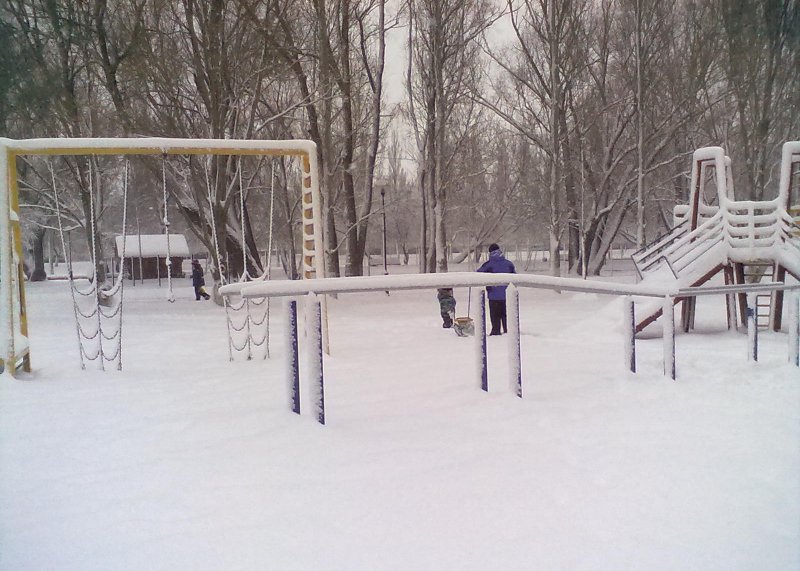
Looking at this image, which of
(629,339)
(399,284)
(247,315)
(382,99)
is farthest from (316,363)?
(382,99)

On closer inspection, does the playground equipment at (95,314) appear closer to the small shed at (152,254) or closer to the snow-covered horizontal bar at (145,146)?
the snow-covered horizontal bar at (145,146)

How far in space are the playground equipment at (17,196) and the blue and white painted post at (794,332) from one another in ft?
15.7

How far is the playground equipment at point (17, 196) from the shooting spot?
510 centimetres

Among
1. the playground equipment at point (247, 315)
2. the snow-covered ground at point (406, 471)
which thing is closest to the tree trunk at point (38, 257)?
the playground equipment at point (247, 315)

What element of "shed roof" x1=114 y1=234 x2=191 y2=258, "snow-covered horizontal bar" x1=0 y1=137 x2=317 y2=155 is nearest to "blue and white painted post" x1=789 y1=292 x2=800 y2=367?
"snow-covered horizontal bar" x1=0 y1=137 x2=317 y2=155

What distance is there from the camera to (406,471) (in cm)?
262

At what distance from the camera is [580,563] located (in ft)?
6.53

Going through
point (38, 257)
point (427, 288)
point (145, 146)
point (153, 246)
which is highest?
point (145, 146)

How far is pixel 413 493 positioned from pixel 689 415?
A: 2017 millimetres

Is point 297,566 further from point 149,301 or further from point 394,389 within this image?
point 149,301

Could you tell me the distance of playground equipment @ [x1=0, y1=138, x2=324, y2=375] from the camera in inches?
201

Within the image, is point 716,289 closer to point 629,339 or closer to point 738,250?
point 629,339

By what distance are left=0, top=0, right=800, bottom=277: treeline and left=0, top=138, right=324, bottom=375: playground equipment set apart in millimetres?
1114

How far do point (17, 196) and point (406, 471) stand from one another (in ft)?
16.3
